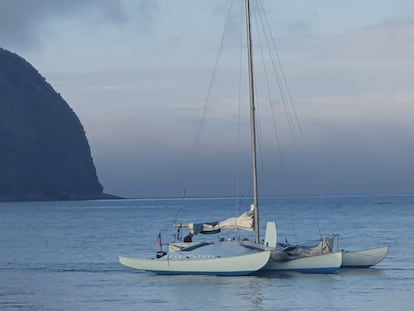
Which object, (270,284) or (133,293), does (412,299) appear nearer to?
(270,284)

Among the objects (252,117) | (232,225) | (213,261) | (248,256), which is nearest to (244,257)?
(248,256)

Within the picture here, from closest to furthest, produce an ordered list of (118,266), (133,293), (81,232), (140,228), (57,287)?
(133,293), (57,287), (118,266), (81,232), (140,228)

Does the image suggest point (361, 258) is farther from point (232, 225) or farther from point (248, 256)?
point (248, 256)

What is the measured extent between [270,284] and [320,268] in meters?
3.19

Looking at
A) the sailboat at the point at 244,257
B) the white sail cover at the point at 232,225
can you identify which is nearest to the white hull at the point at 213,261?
the sailboat at the point at 244,257

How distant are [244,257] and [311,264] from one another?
3.05 meters

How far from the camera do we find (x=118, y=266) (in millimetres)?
46281

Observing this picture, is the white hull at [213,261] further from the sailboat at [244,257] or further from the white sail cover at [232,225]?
the white sail cover at [232,225]

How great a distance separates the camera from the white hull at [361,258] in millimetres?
41125

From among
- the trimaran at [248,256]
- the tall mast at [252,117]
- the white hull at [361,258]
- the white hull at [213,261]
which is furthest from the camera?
the white hull at [361,258]

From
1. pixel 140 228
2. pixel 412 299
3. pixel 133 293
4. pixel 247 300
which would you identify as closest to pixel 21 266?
pixel 133 293

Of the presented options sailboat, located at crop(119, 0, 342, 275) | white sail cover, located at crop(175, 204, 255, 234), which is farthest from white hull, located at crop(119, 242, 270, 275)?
white sail cover, located at crop(175, 204, 255, 234)

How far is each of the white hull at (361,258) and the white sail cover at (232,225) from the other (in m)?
4.60

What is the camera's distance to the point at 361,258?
4131cm
